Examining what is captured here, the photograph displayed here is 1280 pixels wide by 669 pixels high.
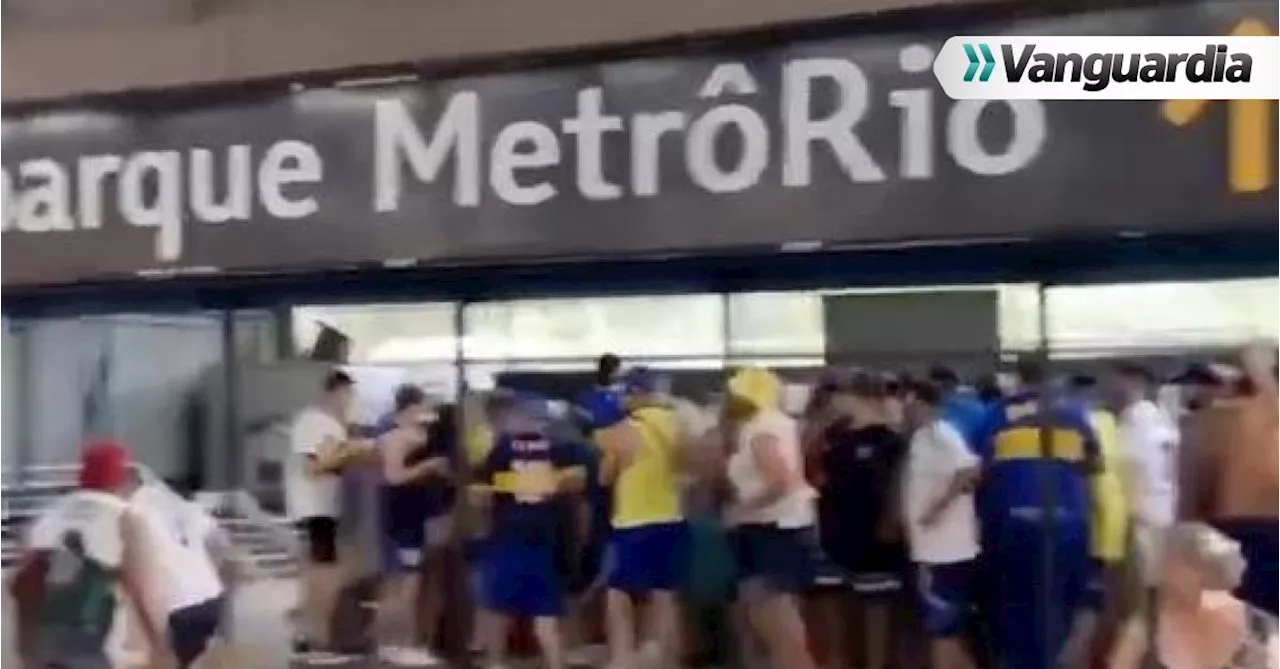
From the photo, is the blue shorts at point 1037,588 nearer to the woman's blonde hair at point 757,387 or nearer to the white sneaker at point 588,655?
the woman's blonde hair at point 757,387

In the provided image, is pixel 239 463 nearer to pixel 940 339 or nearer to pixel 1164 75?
pixel 940 339

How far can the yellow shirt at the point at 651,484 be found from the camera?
294 inches

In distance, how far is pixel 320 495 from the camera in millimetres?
7504

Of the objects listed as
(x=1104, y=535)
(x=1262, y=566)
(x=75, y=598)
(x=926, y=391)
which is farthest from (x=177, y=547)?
(x=1262, y=566)

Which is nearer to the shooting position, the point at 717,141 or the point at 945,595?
the point at 717,141

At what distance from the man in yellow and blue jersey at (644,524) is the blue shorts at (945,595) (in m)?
0.94

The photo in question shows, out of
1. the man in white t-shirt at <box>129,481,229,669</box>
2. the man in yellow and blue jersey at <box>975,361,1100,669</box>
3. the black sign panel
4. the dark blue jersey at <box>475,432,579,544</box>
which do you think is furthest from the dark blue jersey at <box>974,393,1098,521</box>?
the man in white t-shirt at <box>129,481,229,669</box>

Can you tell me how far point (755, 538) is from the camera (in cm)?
741

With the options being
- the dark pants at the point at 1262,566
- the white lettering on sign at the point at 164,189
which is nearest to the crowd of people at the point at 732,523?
the dark pants at the point at 1262,566

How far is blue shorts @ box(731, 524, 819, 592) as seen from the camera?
24.2 ft

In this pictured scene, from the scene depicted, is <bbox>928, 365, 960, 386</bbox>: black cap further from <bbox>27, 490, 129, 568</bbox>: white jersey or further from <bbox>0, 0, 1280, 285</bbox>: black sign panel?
<bbox>27, 490, 129, 568</bbox>: white jersey

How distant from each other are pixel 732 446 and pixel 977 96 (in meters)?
2.24

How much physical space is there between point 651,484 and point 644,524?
0.16 meters

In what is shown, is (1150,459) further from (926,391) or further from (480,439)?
(480,439)
